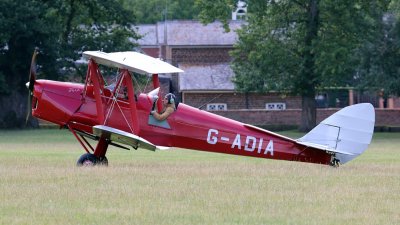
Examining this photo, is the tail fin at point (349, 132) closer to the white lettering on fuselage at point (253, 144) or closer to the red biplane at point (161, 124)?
the red biplane at point (161, 124)

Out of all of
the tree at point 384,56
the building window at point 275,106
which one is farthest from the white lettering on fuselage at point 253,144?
the building window at point 275,106

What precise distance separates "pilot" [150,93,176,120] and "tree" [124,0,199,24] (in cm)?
8354

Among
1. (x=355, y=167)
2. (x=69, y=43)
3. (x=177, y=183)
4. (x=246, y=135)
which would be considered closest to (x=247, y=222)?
(x=177, y=183)

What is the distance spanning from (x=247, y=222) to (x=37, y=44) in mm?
39066

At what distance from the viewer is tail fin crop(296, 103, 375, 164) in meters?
19.1

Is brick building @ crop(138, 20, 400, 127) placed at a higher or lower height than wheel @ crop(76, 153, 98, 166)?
lower

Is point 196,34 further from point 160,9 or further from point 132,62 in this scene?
point 132,62

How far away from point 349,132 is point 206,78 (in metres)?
45.7

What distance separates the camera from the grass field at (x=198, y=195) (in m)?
12.4

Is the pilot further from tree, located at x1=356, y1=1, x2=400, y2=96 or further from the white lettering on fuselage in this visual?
tree, located at x1=356, y1=1, x2=400, y2=96

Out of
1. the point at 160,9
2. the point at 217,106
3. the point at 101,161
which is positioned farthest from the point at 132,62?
the point at 160,9

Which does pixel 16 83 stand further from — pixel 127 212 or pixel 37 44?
pixel 127 212

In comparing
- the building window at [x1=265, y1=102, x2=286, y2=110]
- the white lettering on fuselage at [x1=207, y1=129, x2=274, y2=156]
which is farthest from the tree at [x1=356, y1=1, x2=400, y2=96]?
the white lettering on fuselage at [x1=207, y1=129, x2=274, y2=156]

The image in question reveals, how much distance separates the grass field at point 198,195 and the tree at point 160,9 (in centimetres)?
8480
